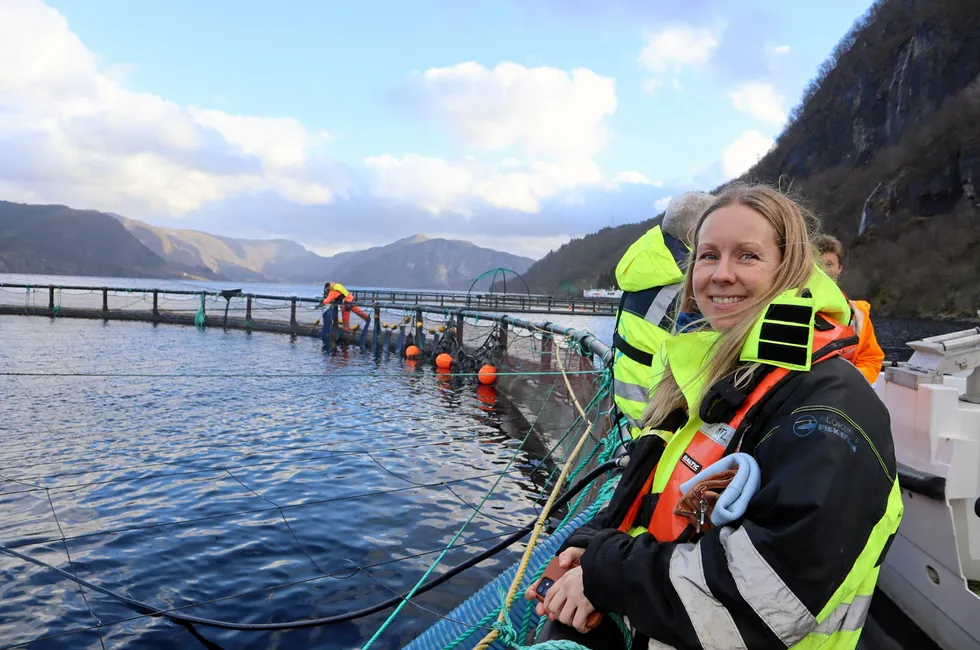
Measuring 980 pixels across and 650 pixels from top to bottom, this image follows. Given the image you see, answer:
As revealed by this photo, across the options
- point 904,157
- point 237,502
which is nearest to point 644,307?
point 237,502

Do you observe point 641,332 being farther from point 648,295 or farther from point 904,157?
point 904,157

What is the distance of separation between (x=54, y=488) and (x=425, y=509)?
4272 mm

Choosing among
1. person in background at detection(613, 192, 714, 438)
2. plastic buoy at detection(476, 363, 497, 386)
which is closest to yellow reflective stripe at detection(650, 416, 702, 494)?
person in background at detection(613, 192, 714, 438)

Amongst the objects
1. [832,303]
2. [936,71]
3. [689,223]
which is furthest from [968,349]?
[936,71]

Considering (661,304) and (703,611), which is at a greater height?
(661,304)

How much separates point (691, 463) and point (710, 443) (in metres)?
0.07

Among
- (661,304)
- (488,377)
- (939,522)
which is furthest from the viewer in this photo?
(488,377)

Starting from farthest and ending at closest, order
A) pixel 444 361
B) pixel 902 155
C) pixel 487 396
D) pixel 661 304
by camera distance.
Result: 1. pixel 902 155
2. pixel 444 361
3. pixel 487 396
4. pixel 661 304

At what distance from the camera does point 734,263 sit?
1.71 metres

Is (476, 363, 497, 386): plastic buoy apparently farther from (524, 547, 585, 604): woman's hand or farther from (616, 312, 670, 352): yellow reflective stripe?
(524, 547, 585, 604): woman's hand

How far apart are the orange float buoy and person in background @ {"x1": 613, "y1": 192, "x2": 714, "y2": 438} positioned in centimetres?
1402

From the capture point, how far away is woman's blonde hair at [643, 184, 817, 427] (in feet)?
5.23

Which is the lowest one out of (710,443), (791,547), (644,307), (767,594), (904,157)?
(767,594)

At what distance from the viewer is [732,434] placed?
4.98ft
